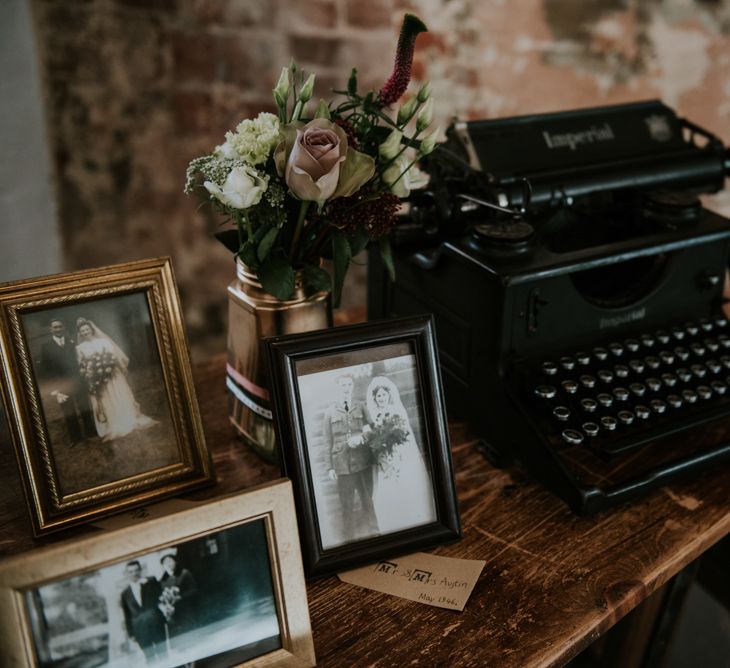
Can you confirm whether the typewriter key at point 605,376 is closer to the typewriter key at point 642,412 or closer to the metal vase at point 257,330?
the typewriter key at point 642,412

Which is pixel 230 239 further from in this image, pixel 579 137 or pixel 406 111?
pixel 579 137

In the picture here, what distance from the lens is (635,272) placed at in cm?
147

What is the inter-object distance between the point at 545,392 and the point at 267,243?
500mm

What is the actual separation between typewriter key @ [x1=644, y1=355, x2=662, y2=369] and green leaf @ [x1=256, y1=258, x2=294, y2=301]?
672 millimetres

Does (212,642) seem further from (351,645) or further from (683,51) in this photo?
(683,51)

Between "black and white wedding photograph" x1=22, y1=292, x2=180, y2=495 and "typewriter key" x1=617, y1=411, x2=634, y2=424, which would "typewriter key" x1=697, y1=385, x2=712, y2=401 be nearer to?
"typewriter key" x1=617, y1=411, x2=634, y2=424

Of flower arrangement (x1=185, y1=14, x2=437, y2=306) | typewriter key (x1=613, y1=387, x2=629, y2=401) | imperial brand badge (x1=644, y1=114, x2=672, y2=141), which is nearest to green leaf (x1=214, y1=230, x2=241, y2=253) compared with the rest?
flower arrangement (x1=185, y1=14, x2=437, y2=306)

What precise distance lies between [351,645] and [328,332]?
39 cm

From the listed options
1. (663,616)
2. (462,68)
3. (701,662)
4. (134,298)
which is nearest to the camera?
(134,298)

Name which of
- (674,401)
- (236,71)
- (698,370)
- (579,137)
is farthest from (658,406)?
(236,71)

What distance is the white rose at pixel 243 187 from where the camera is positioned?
3.07 ft

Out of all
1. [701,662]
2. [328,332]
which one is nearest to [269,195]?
[328,332]

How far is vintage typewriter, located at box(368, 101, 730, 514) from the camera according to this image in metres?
1.20

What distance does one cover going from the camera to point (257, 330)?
3.66 ft
